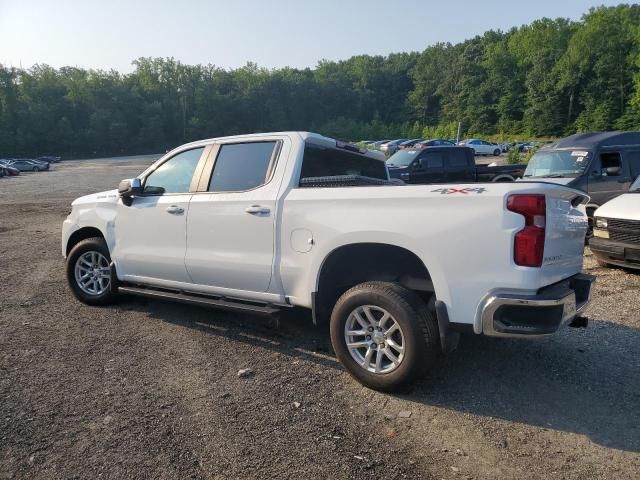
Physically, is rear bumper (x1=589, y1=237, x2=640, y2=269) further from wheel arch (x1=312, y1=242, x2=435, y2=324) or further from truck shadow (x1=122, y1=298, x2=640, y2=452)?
wheel arch (x1=312, y1=242, x2=435, y2=324)

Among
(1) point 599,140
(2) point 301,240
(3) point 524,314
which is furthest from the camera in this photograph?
(1) point 599,140

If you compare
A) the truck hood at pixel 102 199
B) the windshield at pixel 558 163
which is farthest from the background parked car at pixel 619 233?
the truck hood at pixel 102 199

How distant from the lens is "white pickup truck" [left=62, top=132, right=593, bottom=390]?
317 cm

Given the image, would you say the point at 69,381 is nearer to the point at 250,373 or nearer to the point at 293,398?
the point at 250,373

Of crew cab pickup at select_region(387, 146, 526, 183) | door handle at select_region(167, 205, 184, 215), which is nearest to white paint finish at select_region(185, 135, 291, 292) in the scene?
door handle at select_region(167, 205, 184, 215)

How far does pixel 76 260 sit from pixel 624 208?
7.37 m

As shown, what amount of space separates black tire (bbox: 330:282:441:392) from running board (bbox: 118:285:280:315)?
2.49 ft

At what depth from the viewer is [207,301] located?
4625 millimetres

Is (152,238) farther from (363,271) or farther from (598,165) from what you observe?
(598,165)

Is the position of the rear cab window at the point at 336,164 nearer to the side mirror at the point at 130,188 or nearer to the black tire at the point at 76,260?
the side mirror at the point at 130,188

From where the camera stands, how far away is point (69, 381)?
3859 millimetres

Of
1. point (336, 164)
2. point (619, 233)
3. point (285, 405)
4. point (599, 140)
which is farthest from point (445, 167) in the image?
point (285, 405)

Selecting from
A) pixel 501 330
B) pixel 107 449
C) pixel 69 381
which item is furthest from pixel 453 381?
pixel 69 381

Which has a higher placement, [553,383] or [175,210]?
[175,210]
